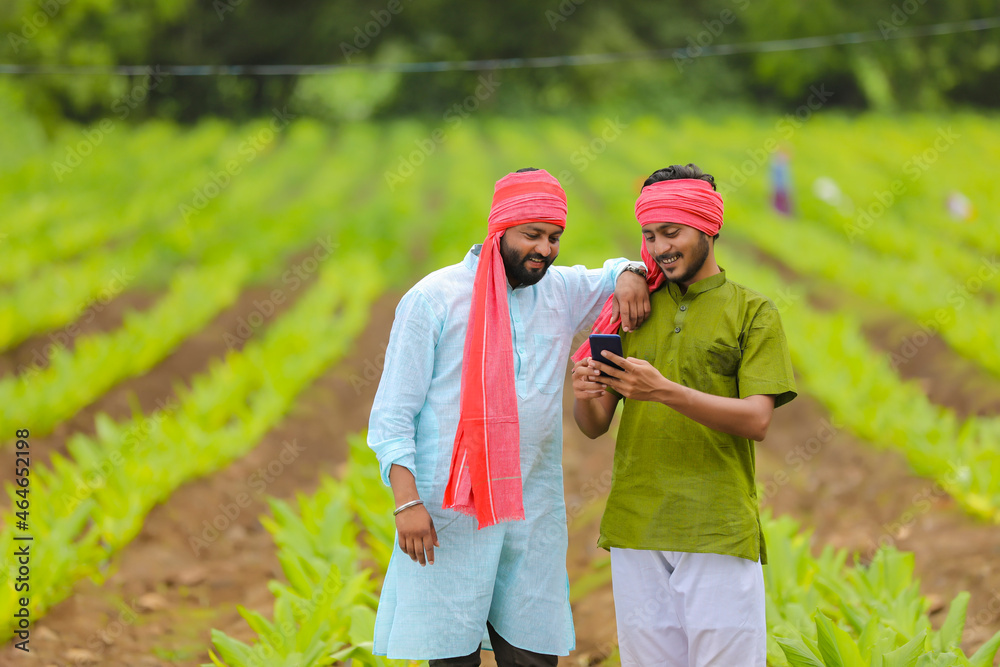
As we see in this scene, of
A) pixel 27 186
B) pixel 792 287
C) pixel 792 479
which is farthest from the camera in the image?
pixel 27 186

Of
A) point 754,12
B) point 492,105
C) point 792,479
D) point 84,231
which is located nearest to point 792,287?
point 792,479

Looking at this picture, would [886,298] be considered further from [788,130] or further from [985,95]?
[985,95]

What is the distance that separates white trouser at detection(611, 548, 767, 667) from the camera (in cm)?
224

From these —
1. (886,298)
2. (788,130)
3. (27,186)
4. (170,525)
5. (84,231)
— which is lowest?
(170,525)

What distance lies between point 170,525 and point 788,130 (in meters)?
21.8

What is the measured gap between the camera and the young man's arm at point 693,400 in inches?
84.4

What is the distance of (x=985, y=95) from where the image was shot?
26.9 metres

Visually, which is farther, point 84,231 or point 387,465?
point 84,231

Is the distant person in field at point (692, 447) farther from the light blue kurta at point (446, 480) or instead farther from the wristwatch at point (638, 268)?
the light blue kurta at point (446, 480)
